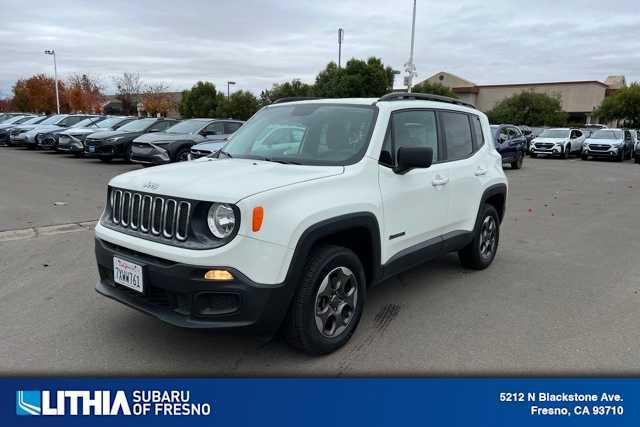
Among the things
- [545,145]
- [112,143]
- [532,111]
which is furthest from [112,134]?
[532,111]

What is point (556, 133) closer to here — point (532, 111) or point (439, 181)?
point (439, 181)

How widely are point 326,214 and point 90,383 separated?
185 cm

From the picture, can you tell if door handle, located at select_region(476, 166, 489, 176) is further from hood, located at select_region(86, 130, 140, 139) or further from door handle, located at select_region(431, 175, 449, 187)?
hood, located at select_region(86, 130, 140, 139)

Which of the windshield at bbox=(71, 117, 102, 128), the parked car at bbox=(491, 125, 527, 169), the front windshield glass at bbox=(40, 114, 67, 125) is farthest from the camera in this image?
the front windshield glass at bbox=(40, 114, 67, 125)

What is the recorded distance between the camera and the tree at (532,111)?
52.1 m

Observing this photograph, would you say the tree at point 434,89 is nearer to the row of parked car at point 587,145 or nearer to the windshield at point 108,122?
the row of parked car at point 587,145

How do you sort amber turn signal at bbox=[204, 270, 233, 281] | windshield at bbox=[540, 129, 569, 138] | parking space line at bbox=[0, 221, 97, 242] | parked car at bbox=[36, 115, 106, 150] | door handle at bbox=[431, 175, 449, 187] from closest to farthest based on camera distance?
amber turn signal at bbox=[204, 270, 233, 281], door handle at bbox=[431, 175, 449, 187], parking space line at bbox=[0, 221, 97, 242], parked car at bbox=[36, 115, 106, 150], windshield at bbox=[540, 129, 569, 138]

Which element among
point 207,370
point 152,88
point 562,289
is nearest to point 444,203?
point 562,289

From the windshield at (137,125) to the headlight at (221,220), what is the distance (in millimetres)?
14235

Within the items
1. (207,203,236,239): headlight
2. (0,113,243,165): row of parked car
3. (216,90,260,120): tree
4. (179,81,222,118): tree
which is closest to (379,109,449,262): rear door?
(207,203,236,239): headlight

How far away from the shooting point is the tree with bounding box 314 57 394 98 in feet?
135

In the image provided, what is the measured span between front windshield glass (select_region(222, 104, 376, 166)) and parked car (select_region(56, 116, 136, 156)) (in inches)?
553

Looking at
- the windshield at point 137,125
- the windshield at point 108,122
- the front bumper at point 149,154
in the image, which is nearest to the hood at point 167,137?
the front bumper at point 149,154

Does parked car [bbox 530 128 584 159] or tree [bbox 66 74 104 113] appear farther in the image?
tree [bbox 66 74 104 113]
